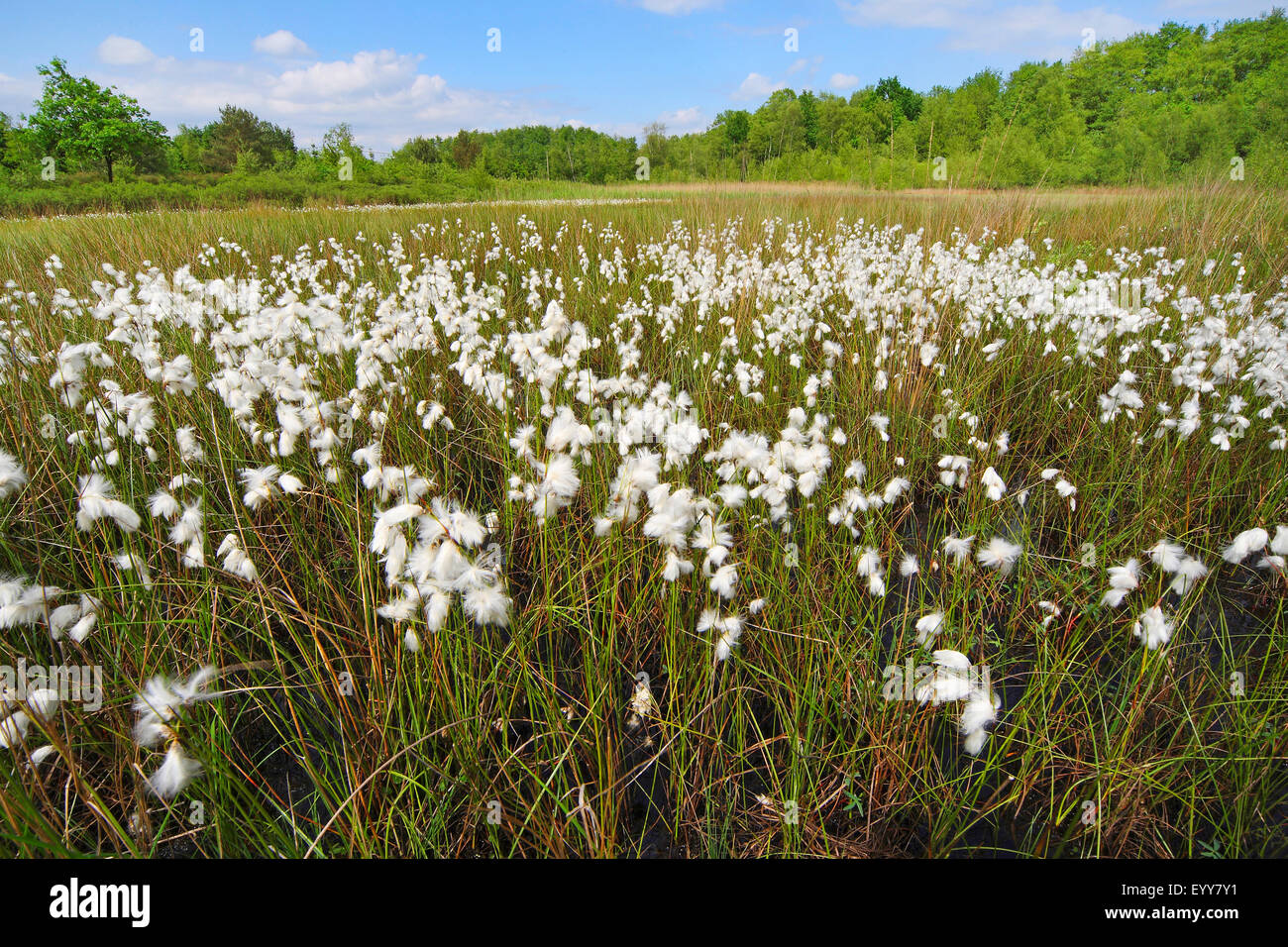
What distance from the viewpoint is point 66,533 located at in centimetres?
251

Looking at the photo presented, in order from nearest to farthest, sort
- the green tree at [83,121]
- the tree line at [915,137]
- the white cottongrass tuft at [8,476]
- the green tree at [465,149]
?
the white cottongrass tuft at [8,476] → the tree line at [915,137] → the green tree at [83,121] → the green tree at [465,149]

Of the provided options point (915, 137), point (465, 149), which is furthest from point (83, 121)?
point (915, 137)

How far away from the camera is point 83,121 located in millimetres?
29812

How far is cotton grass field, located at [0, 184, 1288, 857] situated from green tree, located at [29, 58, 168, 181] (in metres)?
37.8

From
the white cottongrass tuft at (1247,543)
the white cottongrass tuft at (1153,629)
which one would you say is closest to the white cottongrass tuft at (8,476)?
the white cottongrass tuft at (1153,629)

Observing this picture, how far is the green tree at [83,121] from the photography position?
2888cm

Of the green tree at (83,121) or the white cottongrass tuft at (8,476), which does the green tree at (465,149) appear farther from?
the white cottongrass tuft at (8,476)

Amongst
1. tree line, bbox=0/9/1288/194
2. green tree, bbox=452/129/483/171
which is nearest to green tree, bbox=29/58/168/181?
tree line, bbox=0/9/1288/194

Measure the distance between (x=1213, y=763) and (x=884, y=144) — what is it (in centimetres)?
1066

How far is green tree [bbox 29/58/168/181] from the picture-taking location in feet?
94.7

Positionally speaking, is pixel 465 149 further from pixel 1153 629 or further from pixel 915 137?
pixel 1153 629

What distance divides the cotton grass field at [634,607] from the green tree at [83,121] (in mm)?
37783

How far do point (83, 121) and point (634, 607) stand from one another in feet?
148
